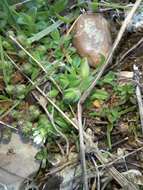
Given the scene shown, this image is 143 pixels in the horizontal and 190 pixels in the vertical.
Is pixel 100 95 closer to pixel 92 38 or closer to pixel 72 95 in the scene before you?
pixel 72 95

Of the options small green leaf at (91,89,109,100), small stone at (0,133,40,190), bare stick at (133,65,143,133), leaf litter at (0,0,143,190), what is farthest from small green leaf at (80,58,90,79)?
small stone at (0,133,40,190)

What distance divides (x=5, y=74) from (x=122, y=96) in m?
0.51

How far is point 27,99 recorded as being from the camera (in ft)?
6.69

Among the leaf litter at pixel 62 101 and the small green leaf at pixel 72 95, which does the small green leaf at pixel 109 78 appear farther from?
the small green leaf at pixel 72 95

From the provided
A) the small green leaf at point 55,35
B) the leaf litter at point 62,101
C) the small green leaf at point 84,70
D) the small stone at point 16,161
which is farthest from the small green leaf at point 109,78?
the small stone at point 16,161

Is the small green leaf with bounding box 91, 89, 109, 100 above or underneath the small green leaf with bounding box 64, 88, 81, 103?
underneath

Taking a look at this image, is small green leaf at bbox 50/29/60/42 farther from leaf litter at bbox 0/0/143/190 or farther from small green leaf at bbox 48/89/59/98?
small green leaf at bbox 48/89/59/98

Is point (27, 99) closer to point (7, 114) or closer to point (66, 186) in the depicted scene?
point (7, 114)

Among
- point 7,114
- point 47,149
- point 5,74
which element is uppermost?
point 5,74

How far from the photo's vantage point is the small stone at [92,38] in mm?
2057

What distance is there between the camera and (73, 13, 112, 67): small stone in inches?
81.0

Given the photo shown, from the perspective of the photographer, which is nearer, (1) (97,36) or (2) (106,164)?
(2) (106,164)

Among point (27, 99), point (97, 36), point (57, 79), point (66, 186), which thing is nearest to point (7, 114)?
point (27, 99)

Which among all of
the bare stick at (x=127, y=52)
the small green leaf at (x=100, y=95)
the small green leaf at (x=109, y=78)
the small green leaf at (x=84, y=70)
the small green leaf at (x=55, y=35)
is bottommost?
the small green leaf at (x=100, y=95)
